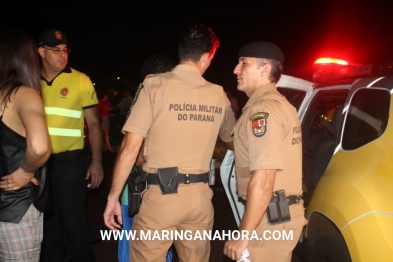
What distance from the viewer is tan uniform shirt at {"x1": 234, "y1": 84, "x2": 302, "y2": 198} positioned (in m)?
2.18

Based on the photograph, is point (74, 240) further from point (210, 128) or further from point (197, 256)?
point (210, 128)

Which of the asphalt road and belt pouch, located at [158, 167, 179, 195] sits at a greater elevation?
belt pouch, located at [158, 167, 179, 195]

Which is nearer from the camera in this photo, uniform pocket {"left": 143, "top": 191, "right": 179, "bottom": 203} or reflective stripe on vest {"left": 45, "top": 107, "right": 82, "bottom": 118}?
uniform pocket {"left": 143, "top": 191, "right": 179, "bottom": 203}

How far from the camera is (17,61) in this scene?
97.1 inches

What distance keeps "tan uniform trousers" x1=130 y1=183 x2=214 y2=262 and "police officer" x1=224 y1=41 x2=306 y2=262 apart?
0.98 feet

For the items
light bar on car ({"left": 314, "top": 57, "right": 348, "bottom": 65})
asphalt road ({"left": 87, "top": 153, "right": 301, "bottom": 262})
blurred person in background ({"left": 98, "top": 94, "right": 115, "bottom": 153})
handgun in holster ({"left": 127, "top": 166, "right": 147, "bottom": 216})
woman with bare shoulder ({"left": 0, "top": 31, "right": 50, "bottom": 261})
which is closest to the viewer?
woman with bare shoulder ({"left": 0, "top": 31, "right": 50, "bottom": 261})

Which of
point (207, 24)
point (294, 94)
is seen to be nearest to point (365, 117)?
point (294, 94)

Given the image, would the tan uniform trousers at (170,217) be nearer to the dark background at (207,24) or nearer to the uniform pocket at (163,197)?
the uniform pocket at (163,197)

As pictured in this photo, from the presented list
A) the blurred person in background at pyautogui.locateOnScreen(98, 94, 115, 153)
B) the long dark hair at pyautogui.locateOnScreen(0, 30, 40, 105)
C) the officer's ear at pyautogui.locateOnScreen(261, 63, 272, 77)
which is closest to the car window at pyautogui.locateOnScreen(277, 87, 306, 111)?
the officer's ear at pyautogui.locateOnScreen(261, 63, 272, 77)

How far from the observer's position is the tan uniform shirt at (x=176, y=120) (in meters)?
2.56

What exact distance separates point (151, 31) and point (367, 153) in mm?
21430

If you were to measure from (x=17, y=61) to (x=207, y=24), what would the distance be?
18383 millimetres

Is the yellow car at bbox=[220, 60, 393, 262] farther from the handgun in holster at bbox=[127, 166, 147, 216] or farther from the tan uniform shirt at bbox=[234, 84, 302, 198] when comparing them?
the handgun in holster at bbox=[127, 166, 147, 216]

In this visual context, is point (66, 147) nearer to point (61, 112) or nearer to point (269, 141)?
point (61, 112)
